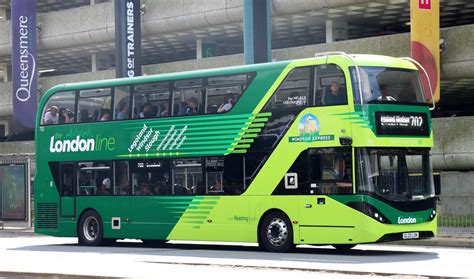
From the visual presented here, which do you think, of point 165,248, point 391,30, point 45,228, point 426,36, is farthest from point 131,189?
point 391,30

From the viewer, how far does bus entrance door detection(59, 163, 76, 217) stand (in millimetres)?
27453

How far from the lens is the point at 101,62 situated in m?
56.1

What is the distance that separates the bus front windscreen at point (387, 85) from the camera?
21344 mm

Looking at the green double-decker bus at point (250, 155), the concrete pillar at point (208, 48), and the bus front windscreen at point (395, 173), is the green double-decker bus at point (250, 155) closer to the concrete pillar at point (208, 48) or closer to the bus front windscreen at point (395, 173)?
the bus front windscreen at point (395, 173)

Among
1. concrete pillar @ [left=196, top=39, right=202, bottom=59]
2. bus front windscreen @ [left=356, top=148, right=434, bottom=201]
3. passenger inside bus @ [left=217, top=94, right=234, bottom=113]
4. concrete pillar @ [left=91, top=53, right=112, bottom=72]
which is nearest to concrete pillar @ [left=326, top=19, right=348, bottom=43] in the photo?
concrete pillar @ [left=196, top=39, right=202, bottom=59]

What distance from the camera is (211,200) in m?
24.0

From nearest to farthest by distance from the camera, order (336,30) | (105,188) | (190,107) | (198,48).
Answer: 1. (190,107)
2. (105,188)
3. (336,30)
4. (198,48)

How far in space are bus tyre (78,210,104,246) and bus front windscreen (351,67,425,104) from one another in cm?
870

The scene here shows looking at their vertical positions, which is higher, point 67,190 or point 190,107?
point 190,107

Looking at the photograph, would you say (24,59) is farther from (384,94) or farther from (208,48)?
(384,94)

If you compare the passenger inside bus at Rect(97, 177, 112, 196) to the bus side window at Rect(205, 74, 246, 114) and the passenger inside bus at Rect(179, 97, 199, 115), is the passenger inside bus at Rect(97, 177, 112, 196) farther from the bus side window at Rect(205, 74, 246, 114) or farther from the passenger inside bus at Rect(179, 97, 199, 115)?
the bus side window at Rect(205, 74, 246, 114)

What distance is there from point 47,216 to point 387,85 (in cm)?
1079

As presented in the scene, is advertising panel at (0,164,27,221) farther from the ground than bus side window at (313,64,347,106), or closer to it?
closer to it

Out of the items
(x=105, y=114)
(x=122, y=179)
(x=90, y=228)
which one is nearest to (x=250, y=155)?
(x=122, y=179)
